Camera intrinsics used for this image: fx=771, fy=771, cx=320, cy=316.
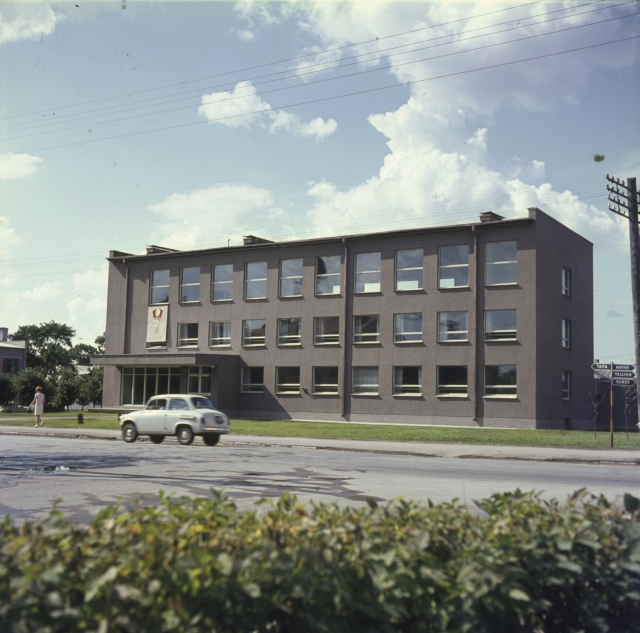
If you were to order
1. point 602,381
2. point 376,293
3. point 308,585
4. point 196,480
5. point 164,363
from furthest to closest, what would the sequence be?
point 602,381 → point 164,363 → point 376,293 → point 196,480 → point 308,585

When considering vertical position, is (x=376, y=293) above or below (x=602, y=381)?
above

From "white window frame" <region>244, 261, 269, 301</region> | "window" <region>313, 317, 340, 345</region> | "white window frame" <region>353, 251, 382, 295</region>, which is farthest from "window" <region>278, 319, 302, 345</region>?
"white window frame" <region>353, 251, 382, 295</region>

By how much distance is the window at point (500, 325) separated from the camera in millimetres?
39656

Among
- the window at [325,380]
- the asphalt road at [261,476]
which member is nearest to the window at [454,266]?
the window at [325,380]

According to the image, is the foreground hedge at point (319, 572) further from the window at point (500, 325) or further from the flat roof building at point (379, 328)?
the window at point (500, 325)

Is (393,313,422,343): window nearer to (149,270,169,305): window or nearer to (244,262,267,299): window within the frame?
(244,262,267,299): window

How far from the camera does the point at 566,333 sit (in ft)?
143

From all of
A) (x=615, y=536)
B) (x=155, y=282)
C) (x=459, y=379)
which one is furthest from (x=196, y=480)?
(x=155, y=282)

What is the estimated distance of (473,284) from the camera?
40531 mm

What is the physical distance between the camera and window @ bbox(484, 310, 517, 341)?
3966 cm

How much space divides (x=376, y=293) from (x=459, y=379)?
22.6 feet

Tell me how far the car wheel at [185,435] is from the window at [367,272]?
2093 centimetres

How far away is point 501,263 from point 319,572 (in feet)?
126

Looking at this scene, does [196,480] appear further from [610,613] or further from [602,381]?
[602,381]
